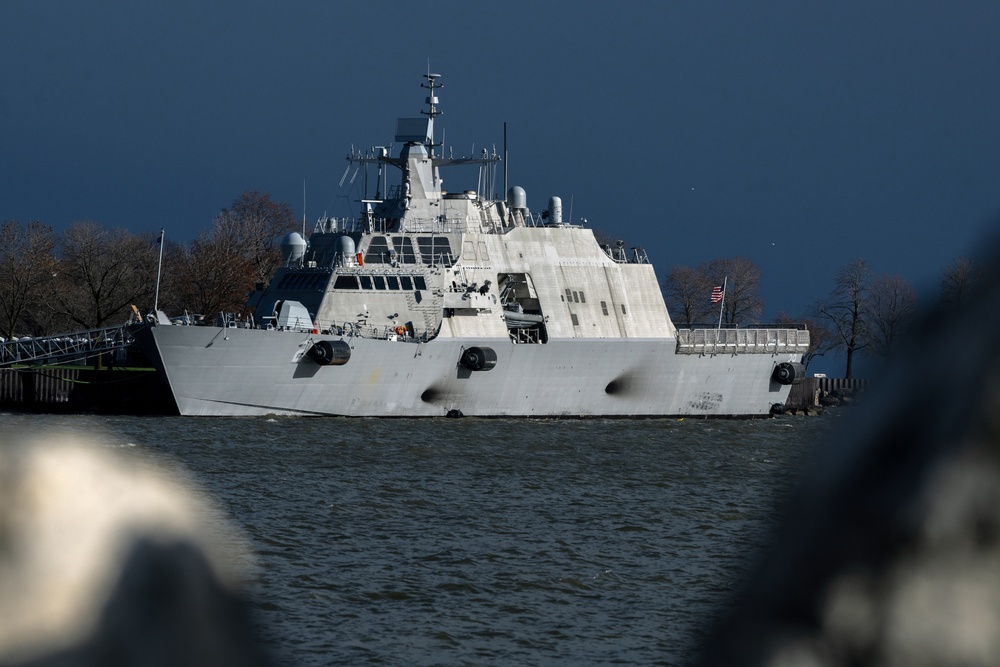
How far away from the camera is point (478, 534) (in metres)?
16.4

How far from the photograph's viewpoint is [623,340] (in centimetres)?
4022

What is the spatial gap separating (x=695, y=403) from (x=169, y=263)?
31.9 meters

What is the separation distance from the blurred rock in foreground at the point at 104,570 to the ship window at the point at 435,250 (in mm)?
37171

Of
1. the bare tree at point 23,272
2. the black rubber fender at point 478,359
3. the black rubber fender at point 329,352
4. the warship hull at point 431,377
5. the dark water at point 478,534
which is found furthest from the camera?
the bare tree at point 23,272

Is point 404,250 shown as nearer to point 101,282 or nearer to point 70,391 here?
point 70,391

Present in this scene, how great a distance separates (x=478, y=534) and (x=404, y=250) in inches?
900

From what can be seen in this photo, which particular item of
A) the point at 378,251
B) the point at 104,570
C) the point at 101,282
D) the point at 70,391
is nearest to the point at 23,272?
the point at 101,282

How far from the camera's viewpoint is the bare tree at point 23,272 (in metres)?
54.3

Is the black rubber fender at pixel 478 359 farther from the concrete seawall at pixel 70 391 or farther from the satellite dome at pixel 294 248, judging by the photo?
the concrete seawall at pixel 70 391

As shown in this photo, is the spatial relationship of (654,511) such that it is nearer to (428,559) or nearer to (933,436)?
(428,559)

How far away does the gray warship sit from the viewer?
113 feet

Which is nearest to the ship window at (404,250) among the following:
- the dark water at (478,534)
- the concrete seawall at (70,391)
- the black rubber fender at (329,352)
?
the black rubber fender at (329,352)

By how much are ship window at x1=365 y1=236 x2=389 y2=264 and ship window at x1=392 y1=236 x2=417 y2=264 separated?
29cm

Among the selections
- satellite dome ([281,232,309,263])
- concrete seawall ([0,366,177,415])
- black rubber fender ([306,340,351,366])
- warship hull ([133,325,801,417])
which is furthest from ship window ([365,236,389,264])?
concrete seawall ([0,366,177,415])
